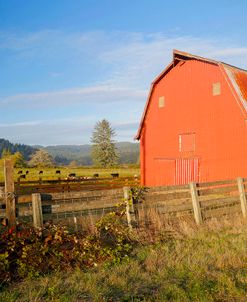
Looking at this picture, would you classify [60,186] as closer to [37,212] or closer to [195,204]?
[195,204]

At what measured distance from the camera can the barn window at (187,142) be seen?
76.1 ft

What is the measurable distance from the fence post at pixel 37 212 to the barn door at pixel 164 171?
17.8 meters

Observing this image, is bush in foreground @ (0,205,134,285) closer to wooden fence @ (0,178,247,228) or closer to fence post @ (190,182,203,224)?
wooden fence @ (0,178,247,228)

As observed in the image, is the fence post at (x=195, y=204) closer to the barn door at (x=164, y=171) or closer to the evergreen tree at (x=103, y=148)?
the barn door at (x=164, y=171)

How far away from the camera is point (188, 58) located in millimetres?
23594

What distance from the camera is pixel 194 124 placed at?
2311cm

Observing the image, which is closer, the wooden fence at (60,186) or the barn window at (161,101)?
the wooden fence at (60,186)

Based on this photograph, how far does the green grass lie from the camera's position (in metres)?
5.01

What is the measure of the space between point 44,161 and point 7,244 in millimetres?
92992

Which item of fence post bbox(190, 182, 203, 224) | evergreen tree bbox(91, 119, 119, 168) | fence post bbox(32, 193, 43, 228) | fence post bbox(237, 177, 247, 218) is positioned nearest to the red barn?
fence post bbox(237, 177, 247, 218)

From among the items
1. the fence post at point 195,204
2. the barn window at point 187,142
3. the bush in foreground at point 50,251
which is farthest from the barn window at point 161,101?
the bush in foreground at point 50,251

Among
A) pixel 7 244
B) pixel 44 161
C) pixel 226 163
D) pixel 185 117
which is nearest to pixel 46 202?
pixel 7 244

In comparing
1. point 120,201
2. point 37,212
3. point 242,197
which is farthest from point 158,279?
point 242,197

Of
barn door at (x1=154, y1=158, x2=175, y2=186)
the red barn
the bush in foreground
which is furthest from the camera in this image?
barn door at (x1=154, y1=158, x2=175, y2=186)
